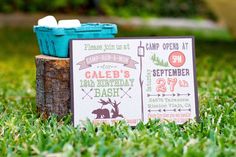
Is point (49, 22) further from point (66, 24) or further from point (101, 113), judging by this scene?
point (101, 113)

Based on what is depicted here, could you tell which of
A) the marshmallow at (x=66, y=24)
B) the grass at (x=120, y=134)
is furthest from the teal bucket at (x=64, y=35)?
the grass at (x=120, y=134)

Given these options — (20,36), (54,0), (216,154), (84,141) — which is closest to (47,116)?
(84,141)

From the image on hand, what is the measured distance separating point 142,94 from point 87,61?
0.33 m

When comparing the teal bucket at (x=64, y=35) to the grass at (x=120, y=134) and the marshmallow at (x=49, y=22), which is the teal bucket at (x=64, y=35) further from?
the grass at (x=120, y=134)

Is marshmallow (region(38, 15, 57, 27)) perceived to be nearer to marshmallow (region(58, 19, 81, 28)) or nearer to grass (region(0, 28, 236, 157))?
marshmallow (region(58, 19, 81, 28))

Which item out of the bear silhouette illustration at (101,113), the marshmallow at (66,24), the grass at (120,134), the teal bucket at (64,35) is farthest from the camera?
the marshmallow at (66,24)

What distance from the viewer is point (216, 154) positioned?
266cm

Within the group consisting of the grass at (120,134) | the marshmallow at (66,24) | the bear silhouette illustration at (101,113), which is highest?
the marshmallow at (66,24)

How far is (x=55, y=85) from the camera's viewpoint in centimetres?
352

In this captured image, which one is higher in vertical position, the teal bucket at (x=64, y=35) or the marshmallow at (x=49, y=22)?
the marshmallow at (x=49, y=22)

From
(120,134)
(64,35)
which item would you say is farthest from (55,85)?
(120,134)

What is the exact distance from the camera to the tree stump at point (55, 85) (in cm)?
350

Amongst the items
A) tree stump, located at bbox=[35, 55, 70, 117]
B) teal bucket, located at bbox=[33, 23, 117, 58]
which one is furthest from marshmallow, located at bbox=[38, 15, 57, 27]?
tree stump, located at bbox=[35, 55, 70, 117]

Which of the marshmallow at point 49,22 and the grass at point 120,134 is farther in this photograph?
the marshmallow at point 49,22
